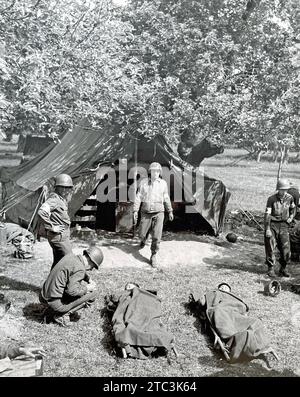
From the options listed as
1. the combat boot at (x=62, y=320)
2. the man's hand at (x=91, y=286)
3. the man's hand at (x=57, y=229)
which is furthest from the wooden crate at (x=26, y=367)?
the man's hand at (x=91, y=286)

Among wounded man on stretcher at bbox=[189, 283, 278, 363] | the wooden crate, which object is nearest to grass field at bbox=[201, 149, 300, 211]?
wounded man on stretcher at bbox=[189, 283, 278, 363]

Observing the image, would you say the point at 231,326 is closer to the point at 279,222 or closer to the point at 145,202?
the point at 279,222

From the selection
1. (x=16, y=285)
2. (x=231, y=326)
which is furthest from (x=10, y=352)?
(x=16, y=285)

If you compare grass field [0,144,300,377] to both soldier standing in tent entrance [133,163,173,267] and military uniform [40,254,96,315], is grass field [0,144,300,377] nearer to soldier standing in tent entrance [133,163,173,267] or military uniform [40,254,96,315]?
military uniform [40,254,96,315]

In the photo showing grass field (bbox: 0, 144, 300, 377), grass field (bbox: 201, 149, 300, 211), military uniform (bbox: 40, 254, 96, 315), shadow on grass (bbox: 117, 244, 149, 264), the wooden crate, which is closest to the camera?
the wooden crate

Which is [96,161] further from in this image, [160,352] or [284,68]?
[160,352]

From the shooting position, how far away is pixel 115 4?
392 inches

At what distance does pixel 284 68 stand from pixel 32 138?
10706 mm

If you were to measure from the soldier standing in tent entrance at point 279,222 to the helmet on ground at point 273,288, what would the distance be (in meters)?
1.09

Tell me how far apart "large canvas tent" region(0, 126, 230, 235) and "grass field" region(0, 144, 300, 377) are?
831 mm

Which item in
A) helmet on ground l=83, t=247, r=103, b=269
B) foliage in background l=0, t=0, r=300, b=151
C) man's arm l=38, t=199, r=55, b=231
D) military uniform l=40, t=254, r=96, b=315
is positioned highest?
foliage in background l=0, t=0, r=300, b=151

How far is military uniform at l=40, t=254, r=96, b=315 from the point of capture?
20.6 feet

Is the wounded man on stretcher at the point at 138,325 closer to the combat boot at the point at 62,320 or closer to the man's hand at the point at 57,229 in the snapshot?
the combat boot at the point at 62,320
